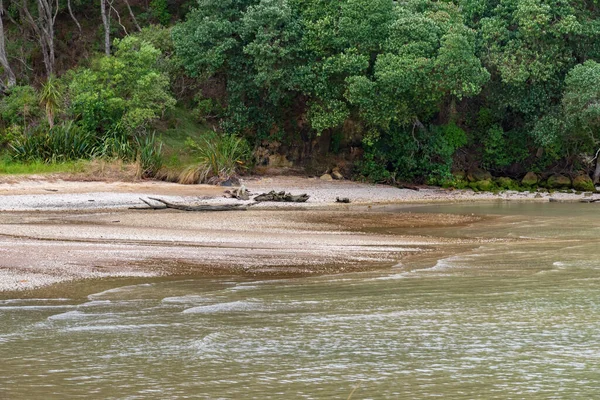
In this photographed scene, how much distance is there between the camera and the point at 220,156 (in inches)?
1141

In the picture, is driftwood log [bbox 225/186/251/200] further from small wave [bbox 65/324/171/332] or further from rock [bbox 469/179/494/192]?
small wave [bbox 65/324/171/332]

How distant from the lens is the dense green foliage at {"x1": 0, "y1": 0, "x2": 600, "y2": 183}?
28891 mm

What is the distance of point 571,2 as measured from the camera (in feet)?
→ 103

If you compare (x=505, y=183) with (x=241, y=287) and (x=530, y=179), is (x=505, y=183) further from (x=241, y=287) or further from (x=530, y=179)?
(x=241, y=287)

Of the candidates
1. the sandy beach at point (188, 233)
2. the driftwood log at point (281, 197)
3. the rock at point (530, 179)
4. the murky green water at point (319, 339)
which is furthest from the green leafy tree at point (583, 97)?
the murky green water at point (319, 339)

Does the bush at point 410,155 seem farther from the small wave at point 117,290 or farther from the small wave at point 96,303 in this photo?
the small wave at point 96,303

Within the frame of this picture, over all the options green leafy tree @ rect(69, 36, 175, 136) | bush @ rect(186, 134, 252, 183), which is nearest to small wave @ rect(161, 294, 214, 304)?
bush @ rect(186, 134, 252, 183)

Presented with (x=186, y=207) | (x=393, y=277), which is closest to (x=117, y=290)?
(x=393, y=277)

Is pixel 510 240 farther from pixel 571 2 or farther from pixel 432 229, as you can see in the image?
pixel 571 2

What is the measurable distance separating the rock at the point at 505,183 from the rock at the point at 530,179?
0.52 m

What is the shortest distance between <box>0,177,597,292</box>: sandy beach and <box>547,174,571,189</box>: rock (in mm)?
6142

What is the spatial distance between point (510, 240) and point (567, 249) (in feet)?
6.86

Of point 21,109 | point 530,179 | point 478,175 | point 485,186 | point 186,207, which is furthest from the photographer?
point 478,175

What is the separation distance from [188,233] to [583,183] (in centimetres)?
2036
